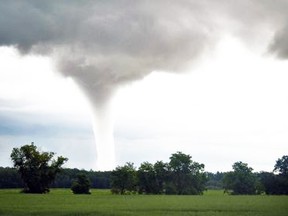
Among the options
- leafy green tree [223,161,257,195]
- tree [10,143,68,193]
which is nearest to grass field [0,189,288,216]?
tree [10,143,68,193]

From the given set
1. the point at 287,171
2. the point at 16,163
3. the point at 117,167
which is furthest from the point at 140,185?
the point at 287,171

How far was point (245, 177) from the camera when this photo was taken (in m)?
161

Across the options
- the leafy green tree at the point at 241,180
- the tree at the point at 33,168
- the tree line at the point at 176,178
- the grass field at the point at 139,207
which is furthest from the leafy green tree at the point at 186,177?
the grass field at the point at 139,207

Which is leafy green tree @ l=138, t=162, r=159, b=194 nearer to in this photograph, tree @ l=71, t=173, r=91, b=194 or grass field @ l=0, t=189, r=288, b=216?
tree @ l=71, t=173, r=91, b=194

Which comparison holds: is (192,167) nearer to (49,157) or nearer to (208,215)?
(49,157)

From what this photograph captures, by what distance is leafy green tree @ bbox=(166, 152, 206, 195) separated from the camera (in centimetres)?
15875

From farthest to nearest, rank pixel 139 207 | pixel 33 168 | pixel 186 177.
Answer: pixel 186 177
pixel 33 168
pixel 139 207

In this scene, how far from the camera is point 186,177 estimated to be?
6294 inches

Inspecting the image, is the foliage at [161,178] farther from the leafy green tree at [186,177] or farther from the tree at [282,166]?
the tree at [282,166]

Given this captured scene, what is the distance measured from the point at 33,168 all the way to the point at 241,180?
78346mm

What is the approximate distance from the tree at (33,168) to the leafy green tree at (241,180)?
220ft

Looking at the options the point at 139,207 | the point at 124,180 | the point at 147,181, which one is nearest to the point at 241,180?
the point at 147,181

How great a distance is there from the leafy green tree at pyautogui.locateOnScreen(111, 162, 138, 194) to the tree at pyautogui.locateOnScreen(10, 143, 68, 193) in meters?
23.6

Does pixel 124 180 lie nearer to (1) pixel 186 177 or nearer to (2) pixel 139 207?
(1) pixel 186 177
